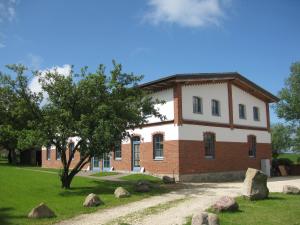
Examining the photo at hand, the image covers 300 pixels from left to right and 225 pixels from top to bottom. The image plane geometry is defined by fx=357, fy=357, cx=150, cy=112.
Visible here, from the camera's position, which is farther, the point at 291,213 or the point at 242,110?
the point at 242,110

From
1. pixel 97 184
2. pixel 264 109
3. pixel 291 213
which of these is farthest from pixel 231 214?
pixel 264 109

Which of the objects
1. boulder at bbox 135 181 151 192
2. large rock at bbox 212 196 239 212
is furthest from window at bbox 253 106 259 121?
large rock at bbox 212 196 239 212

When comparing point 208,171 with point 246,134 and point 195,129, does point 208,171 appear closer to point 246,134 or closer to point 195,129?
point 195,129

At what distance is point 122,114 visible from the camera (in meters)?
18.4

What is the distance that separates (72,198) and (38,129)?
422 cm

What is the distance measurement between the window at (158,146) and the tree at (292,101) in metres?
16.3

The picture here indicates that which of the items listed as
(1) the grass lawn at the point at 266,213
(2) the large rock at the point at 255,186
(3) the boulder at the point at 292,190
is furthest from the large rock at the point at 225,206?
(3) the boulder at the point at 292,190

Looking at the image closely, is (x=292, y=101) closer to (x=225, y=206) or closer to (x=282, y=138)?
(x=282, y=138)

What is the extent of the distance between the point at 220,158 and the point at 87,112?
11.8 metres

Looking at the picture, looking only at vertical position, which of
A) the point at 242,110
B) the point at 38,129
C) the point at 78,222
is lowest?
the point at 78,222

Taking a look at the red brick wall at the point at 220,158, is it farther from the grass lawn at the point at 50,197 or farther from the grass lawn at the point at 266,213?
the grass lawn at the point at 266,213

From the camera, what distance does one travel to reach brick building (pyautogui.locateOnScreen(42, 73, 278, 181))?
2356 centimetres

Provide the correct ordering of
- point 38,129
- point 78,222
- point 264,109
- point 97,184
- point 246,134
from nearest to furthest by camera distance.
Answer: point 78,222, point 38,129, point 97,184, point 246,134, point 264,109

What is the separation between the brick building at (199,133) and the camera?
23562mm
